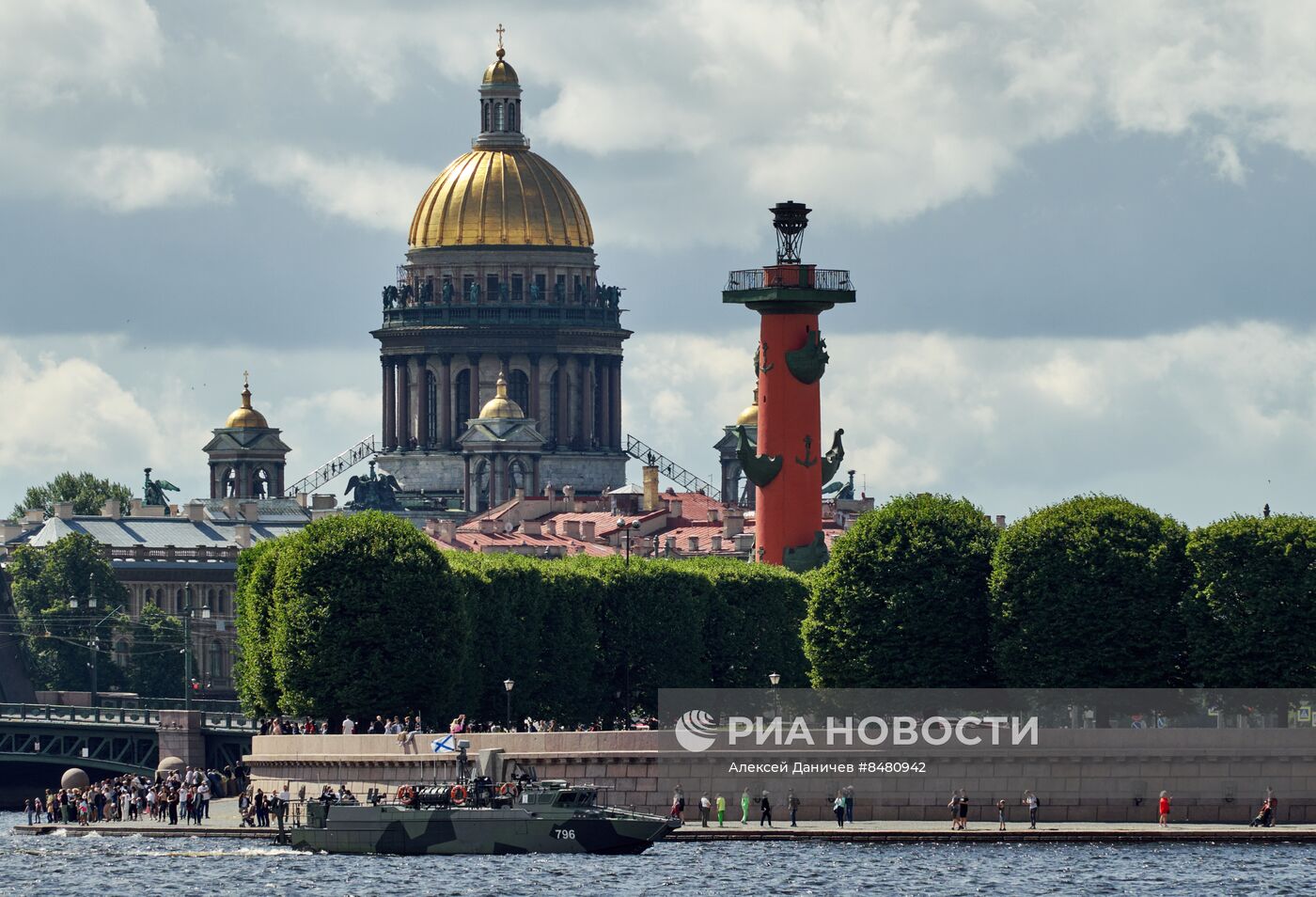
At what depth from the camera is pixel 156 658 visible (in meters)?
179

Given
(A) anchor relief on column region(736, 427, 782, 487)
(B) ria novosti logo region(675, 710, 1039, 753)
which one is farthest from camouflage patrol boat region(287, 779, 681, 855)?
(A) anchor relief on column region(736, 427, 782, 487)

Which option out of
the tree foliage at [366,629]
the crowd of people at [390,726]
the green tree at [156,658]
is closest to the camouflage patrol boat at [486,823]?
the crowd of people at [390,726]

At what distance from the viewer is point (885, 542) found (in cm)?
12056

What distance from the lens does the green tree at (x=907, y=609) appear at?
4665 inches

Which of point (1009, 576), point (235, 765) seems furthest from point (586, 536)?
point (1009, 576)

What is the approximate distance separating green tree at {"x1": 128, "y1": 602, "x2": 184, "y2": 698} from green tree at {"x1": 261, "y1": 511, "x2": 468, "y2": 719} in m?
50.9

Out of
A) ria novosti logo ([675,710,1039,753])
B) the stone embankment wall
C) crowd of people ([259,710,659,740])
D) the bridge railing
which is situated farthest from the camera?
the bridge railing

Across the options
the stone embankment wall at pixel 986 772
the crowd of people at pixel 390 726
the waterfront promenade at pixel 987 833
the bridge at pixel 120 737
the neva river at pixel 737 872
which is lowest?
the neva river at pixel 737 872

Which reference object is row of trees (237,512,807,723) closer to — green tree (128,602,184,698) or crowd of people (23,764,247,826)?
crowd of people (23,764,247,826)

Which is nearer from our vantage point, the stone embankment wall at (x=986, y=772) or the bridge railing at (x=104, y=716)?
the stone embankment wall at (x=986, y=772)

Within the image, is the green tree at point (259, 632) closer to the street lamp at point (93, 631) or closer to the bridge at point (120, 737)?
the bridge at point (120, 737)

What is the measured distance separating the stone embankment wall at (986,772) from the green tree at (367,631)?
21.1 ft

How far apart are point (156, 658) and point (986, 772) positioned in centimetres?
7201

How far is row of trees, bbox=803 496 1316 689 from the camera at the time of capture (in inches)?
4515
